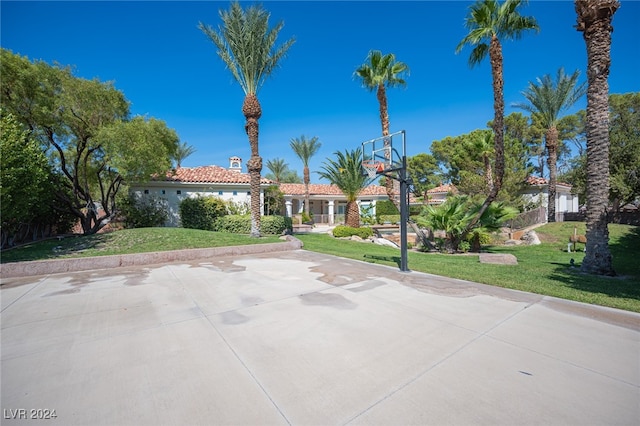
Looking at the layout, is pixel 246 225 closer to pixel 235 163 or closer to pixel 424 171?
pixel 235 163

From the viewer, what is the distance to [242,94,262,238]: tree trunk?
14.9m

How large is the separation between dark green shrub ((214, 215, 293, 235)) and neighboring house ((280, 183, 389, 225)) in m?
13.8

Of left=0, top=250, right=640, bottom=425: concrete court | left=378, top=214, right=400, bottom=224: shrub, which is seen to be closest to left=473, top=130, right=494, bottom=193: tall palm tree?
left=378, top=214, right=400, bottom=224: shrub

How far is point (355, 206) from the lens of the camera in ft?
67.9

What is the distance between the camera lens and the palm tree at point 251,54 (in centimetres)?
1384

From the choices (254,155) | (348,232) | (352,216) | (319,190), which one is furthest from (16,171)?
(319,190)

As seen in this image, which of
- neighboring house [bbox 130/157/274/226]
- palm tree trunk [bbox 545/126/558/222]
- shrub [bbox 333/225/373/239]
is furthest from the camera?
palm tree trunk [bbox 545/126/558/222]

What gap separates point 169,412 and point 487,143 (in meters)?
24.1

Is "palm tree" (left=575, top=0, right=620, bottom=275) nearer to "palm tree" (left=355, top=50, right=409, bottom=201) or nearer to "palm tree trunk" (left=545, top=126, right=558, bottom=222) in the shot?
"palm tree" (left=355, top=50, right=409, bottom=201)

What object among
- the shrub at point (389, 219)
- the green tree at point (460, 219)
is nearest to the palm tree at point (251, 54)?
the green tree at point (460, 219)

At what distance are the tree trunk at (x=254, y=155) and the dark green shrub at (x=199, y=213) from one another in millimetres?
5363

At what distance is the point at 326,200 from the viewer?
36.7m

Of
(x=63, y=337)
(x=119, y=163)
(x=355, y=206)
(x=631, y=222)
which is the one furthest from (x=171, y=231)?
(x=631, y=222)

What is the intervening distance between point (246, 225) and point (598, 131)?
53.0 feet
